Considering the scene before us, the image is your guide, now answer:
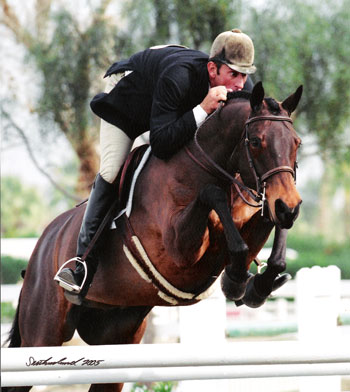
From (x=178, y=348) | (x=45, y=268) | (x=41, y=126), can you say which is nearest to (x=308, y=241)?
(x=41, y=126)

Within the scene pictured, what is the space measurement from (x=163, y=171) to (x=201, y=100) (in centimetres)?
41

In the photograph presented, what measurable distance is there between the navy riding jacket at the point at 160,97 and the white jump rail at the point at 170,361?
117 centimetres

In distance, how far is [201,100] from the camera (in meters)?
3.95

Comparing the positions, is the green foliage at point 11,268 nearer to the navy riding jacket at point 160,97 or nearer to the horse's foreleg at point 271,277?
the navy riding jacket at point 160,97

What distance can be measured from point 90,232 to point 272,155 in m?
A: 1.21

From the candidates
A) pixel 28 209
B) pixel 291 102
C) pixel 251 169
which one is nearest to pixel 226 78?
pixel 291 102

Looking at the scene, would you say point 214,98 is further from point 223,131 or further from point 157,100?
point 157,100

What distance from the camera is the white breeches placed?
422 centimetres

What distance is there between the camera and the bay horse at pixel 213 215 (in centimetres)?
351

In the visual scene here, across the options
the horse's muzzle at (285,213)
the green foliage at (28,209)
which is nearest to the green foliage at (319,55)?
the horse's muzzle at (285,213)

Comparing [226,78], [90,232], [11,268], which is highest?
[226,78]

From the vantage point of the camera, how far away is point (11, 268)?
14.2 meters

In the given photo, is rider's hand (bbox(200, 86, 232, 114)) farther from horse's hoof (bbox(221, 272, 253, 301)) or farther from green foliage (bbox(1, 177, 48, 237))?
green foliage (bbox(1, 177, 48, 237))

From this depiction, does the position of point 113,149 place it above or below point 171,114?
below
